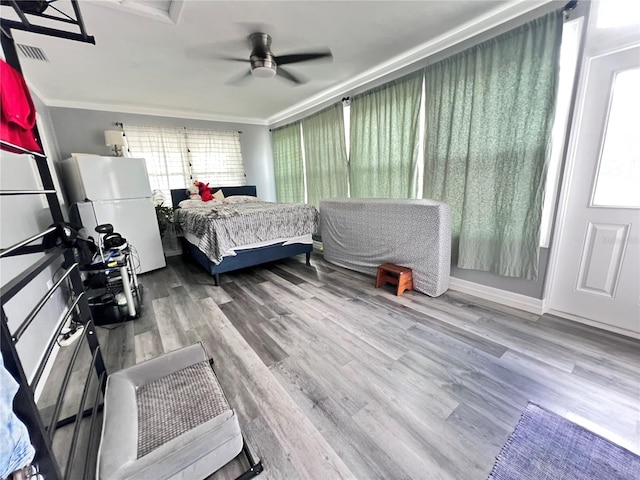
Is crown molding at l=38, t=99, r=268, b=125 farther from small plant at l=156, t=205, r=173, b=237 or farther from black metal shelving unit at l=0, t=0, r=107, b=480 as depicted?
black metal shelving unit at l=0, t=0, r=107, b=480

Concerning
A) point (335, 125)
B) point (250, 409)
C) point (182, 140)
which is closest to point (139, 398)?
point (250, 409)

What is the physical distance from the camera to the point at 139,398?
1.26 m

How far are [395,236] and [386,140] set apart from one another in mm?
1242

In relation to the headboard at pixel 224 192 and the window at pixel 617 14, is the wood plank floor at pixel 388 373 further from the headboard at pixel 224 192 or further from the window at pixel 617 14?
the headboard at pixel 224 192

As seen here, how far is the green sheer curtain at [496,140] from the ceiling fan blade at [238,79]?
192 cm

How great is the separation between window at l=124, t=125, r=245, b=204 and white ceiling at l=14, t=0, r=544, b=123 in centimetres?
66

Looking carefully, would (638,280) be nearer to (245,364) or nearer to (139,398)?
(245,364)

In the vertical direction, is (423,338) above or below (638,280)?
below

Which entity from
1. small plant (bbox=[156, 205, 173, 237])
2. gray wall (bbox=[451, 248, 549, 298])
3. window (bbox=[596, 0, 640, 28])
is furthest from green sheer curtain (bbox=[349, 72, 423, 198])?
small plant (bbox=[156, 205, 173, 237])

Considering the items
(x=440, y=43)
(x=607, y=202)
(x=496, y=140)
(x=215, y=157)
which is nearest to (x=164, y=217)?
(x=215, y=157)

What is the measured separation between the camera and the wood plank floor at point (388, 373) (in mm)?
1153

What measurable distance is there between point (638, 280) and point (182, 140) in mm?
5757

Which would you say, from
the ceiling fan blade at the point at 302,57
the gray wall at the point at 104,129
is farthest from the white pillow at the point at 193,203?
the ceiling fan blade at the point at 302,57

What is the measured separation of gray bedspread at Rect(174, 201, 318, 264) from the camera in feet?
9.34
